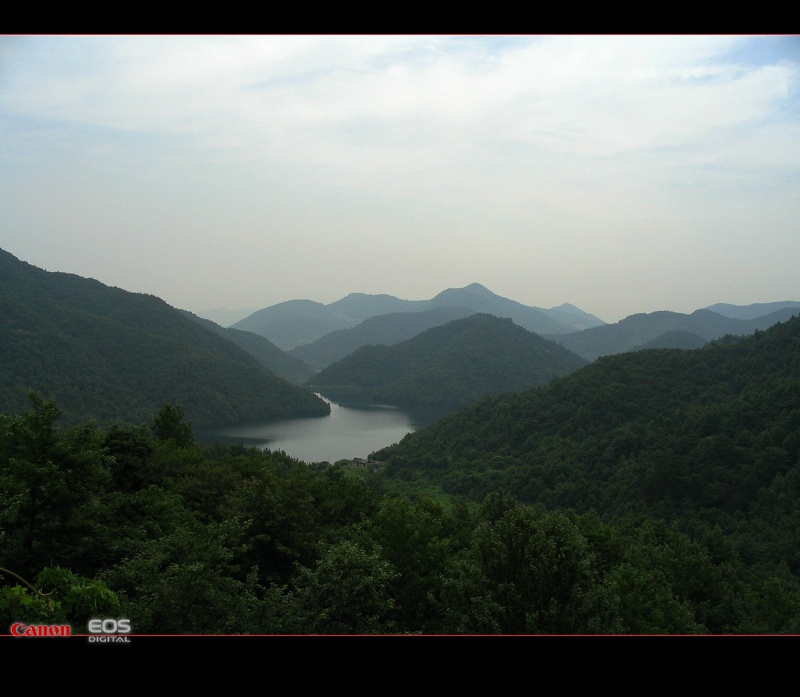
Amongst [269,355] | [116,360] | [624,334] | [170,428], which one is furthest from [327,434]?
[624,334]

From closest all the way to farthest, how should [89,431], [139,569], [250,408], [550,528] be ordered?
[139,569]
[550,528]
[89,431]
[250,408]

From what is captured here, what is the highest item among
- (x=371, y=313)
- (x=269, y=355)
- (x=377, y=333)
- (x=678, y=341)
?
(x=371, y=313)

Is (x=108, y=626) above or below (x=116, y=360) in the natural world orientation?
below

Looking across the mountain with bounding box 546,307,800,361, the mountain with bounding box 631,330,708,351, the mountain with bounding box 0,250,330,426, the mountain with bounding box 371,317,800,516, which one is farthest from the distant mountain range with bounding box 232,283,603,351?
the mountain with bounding box 371,317,800,516

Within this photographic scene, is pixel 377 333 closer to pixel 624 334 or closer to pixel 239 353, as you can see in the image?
pixel 239 353
